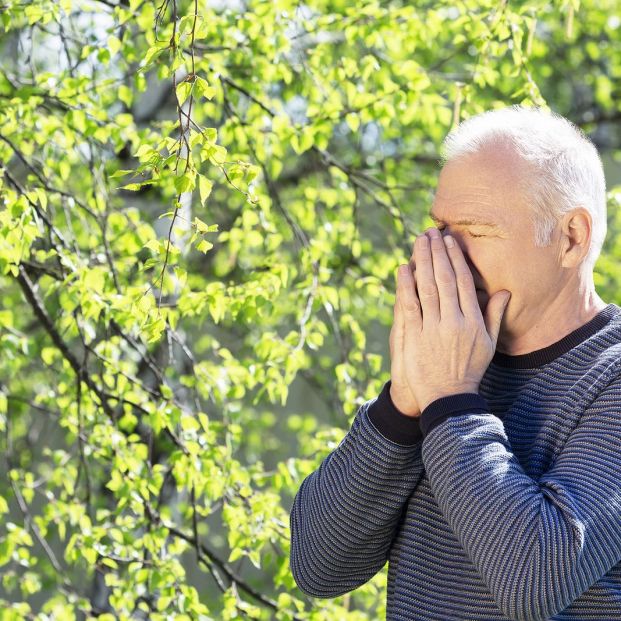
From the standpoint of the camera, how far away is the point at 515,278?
151cm

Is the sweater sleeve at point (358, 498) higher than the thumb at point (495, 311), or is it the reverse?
the thumb at point (495, 311)

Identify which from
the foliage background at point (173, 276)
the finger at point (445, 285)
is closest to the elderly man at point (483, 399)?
the finger at point (445, 285)

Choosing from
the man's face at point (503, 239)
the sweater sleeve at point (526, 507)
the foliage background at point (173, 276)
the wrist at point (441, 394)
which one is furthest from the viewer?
the foliage background at point (173, 276)

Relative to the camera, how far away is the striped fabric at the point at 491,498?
1.29 metres

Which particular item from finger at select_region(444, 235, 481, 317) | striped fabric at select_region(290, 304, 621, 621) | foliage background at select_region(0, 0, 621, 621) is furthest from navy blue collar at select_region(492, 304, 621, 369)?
foliage background at select_region(0, 0, 621, 621)

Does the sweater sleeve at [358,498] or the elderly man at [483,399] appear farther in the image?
the sweater sleeve at [358,498]

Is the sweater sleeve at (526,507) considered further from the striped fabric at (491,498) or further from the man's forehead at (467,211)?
the man's forehead at (467,211)

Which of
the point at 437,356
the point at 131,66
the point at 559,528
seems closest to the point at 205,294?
the point at 437,356

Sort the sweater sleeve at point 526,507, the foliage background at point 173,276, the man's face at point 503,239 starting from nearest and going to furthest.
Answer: the sweater sleeve at point 526,507, the man's face at point 503,239, the foliage background at point 173,276

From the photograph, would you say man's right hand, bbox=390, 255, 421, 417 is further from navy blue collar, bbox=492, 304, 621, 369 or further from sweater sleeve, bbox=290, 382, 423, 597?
navy blue collar, bbox=492, 304, 621, 369

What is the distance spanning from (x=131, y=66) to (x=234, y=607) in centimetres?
217

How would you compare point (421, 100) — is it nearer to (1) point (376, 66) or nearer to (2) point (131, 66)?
(1) point (376, 66)

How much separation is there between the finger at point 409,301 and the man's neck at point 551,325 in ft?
0.51

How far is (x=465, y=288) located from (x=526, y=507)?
338 millimetres
